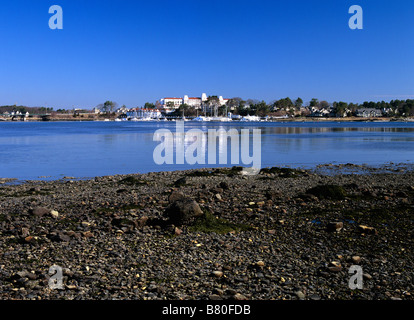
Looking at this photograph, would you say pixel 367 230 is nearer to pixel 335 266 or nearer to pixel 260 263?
pixel 335 266

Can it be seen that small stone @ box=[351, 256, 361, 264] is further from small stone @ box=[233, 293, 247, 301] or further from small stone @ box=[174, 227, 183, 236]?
small stone @ box=[174, 227, 183, 236]

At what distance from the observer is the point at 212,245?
8117 millimetres

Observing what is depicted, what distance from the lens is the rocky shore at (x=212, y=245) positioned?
6.11m

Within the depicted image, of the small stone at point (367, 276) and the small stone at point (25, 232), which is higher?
the small stone at point (25, 232)

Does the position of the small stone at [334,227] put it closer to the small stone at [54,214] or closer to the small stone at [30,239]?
the small stone at [30,239]

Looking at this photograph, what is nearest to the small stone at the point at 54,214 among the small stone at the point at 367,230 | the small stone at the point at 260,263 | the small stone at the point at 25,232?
the small stone at the point at 25,232

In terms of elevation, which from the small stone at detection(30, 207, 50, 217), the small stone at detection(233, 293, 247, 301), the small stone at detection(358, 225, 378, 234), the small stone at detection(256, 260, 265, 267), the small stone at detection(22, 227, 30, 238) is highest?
the small stone at detection(30, 207, 50, 217)

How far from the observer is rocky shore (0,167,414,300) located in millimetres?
6105

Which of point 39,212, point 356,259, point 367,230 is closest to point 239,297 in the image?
point 356,259

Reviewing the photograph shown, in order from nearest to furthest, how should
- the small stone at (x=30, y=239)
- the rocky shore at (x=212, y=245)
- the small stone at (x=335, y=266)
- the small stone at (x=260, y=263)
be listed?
1. the rocky shore at (x=212, y=245)
2. the small stone at (x=335, y=266)
3. the small stone at (x=260, y=263)
4. the small stone at (x=30, y=239)

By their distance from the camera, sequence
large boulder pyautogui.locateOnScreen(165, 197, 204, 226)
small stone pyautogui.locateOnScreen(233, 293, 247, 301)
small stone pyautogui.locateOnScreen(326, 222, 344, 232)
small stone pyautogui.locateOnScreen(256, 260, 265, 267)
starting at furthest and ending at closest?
large boulder pyautogui.locateOnScreen(165, 197, 204, 226)
small stone pyautogui.locateOnScreen(326, 222, 344, 232)
small stone pyautogui.locateOnScreen(256, 260, 265, 267)
small stone pyautogui.locateOnScreen(233, 293, 247, 301)

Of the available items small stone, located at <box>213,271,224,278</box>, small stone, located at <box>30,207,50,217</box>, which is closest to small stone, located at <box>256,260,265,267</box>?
small stone, located at <box>213,271,224,278</box>

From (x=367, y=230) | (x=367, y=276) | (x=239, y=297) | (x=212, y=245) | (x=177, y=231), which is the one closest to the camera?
(x=239, y=297)
